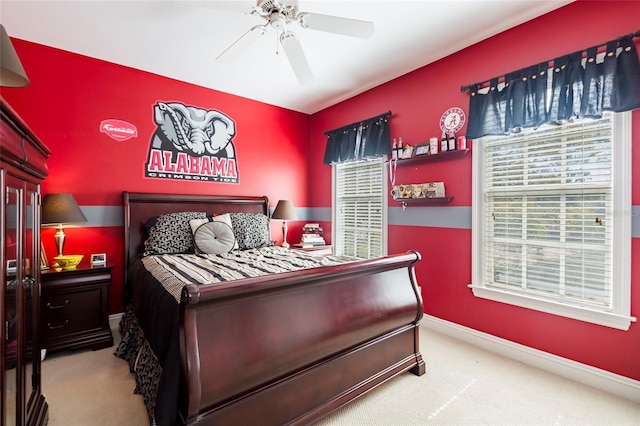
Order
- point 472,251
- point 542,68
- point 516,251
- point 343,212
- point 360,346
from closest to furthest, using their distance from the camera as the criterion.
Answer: point 360,346 < point 542,68 < point 516,251 < point 472,251 < point 343,212

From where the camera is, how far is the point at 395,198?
331cm

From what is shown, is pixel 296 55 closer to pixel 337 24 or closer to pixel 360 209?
pixel 337 24

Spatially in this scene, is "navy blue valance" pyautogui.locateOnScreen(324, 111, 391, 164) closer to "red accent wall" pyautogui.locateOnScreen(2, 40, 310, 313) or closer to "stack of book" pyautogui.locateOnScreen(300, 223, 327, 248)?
"stack of book" pyautogui.locateOnScreen(300, 223, 327, 248)

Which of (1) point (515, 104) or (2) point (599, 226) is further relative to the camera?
(1) point (515, 104)

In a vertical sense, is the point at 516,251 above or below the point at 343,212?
below

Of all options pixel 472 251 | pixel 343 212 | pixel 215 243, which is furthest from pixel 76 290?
pixel 472 251

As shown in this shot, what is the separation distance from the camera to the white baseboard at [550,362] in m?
1.99

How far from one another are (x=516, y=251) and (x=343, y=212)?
217cm

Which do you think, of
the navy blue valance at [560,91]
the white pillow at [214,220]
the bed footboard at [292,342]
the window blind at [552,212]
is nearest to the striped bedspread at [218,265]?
the white pillow at [214,220]

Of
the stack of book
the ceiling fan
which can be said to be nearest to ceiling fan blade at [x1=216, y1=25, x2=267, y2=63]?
the ceiling fan

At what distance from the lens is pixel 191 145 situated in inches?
141

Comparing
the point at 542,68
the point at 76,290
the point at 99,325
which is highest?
the point at 542,68

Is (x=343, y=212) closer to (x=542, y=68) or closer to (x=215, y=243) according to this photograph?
(x=215, y=243)

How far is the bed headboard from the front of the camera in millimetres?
3115
